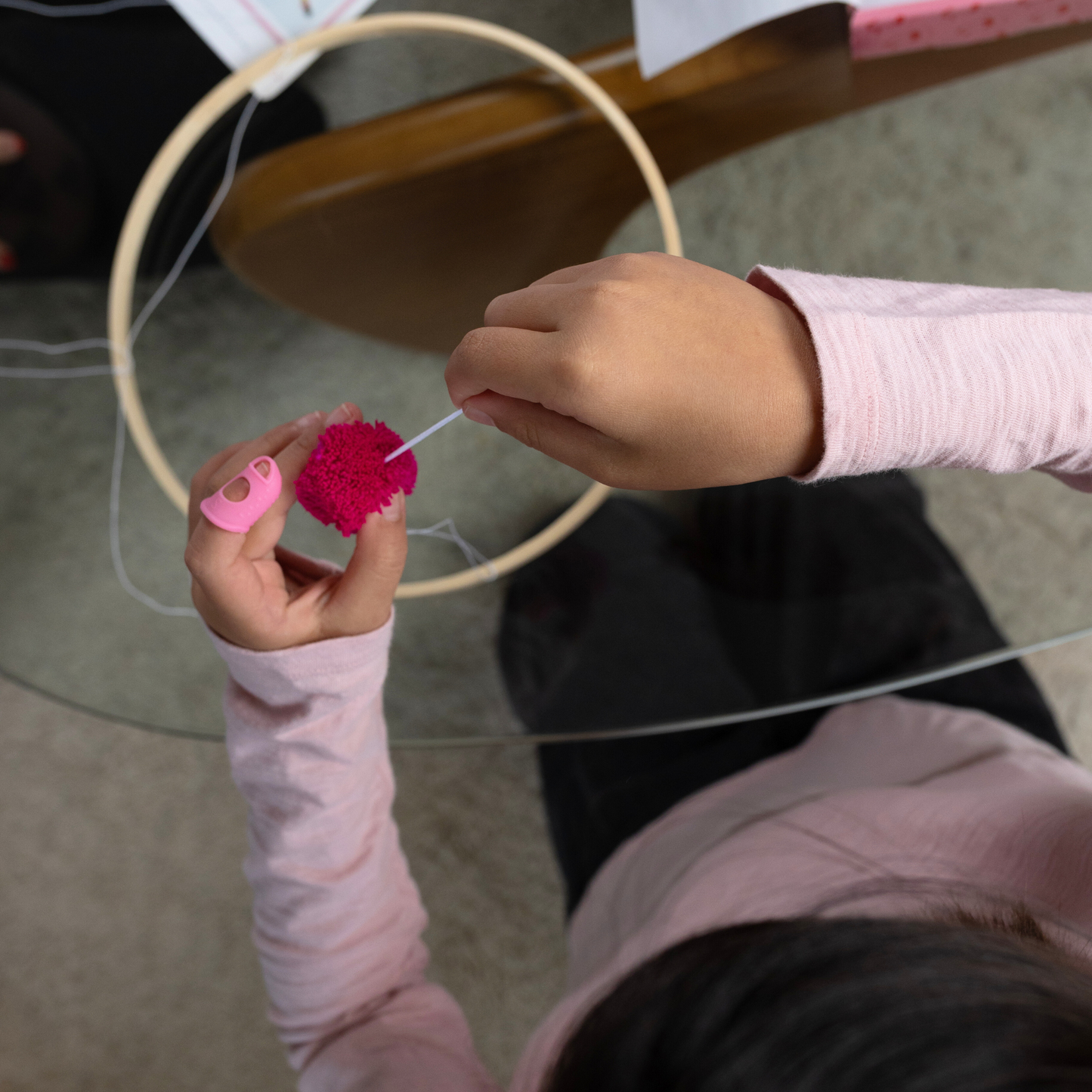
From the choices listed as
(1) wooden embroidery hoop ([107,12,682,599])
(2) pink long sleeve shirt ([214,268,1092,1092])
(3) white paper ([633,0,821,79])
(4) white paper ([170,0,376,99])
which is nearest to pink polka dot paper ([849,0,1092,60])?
(3) white paper ([633,0,821,79])

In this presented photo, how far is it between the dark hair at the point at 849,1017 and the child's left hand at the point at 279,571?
0.89ft

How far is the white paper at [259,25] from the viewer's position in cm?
70

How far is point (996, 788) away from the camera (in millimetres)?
604

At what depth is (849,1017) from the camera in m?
0.33

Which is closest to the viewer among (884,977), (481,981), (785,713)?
(884,977)

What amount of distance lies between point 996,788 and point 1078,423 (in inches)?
13.4

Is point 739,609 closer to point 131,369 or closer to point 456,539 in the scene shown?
point 456,539

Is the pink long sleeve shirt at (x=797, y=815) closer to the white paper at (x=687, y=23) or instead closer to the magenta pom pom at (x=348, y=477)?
the magenta pom pom at (x=348, y=477)

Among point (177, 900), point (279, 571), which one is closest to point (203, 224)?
point (279, 571)

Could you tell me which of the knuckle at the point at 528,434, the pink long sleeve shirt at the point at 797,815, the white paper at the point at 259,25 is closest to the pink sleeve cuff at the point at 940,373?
the pink long sleeve shirt at the point at 797,815

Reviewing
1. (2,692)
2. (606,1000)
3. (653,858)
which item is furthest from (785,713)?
(2,692)

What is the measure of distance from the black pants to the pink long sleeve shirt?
0.10 meters

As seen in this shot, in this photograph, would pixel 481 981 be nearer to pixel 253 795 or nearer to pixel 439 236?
pixel 253 795

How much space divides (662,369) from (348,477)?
0.20 metres
